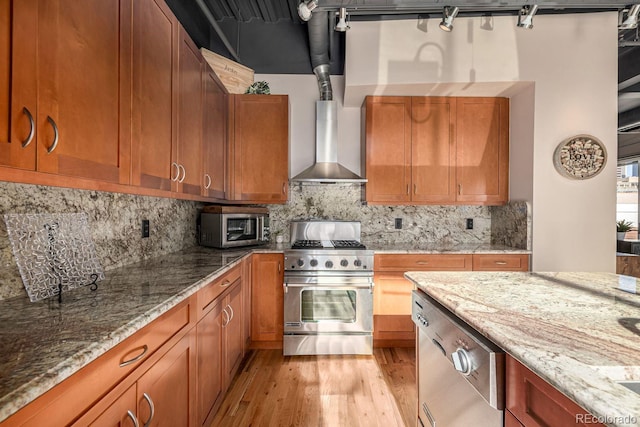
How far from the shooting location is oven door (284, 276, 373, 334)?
2.74m

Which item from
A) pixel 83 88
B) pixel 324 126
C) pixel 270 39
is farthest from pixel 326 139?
pixel 83 88

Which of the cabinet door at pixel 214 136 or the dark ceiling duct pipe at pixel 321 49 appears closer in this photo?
the cabinet door at pixel 214 136

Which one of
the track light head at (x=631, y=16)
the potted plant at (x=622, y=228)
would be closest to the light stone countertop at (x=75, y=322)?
the track light head at (x=631, y=16)

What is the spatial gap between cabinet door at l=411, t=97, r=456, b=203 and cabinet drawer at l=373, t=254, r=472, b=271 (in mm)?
614

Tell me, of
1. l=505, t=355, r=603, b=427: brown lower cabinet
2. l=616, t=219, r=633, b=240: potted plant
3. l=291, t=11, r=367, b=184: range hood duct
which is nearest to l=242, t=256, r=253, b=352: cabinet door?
l=291, t=11, r=367, b=184: range hood duct

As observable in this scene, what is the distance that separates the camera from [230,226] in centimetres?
279

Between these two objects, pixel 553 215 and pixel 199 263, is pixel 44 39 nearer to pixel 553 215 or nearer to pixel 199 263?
pixel 199 263

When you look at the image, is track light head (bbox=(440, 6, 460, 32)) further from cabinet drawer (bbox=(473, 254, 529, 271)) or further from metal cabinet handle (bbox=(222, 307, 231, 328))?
metal cabinet handle (bbox=(222, 307, 231, 328))

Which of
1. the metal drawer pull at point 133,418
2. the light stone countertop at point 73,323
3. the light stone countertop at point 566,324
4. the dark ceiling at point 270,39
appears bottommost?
the metal drawer pull at point 133,418

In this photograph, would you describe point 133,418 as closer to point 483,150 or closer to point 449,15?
point 449,15

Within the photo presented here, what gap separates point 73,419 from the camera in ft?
2.39

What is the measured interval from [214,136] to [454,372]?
236 cm

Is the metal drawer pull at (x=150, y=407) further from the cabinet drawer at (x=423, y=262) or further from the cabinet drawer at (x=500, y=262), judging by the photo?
the cabinet drawer at (x=500, y=262)

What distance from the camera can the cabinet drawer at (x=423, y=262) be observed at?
282 centimetres
